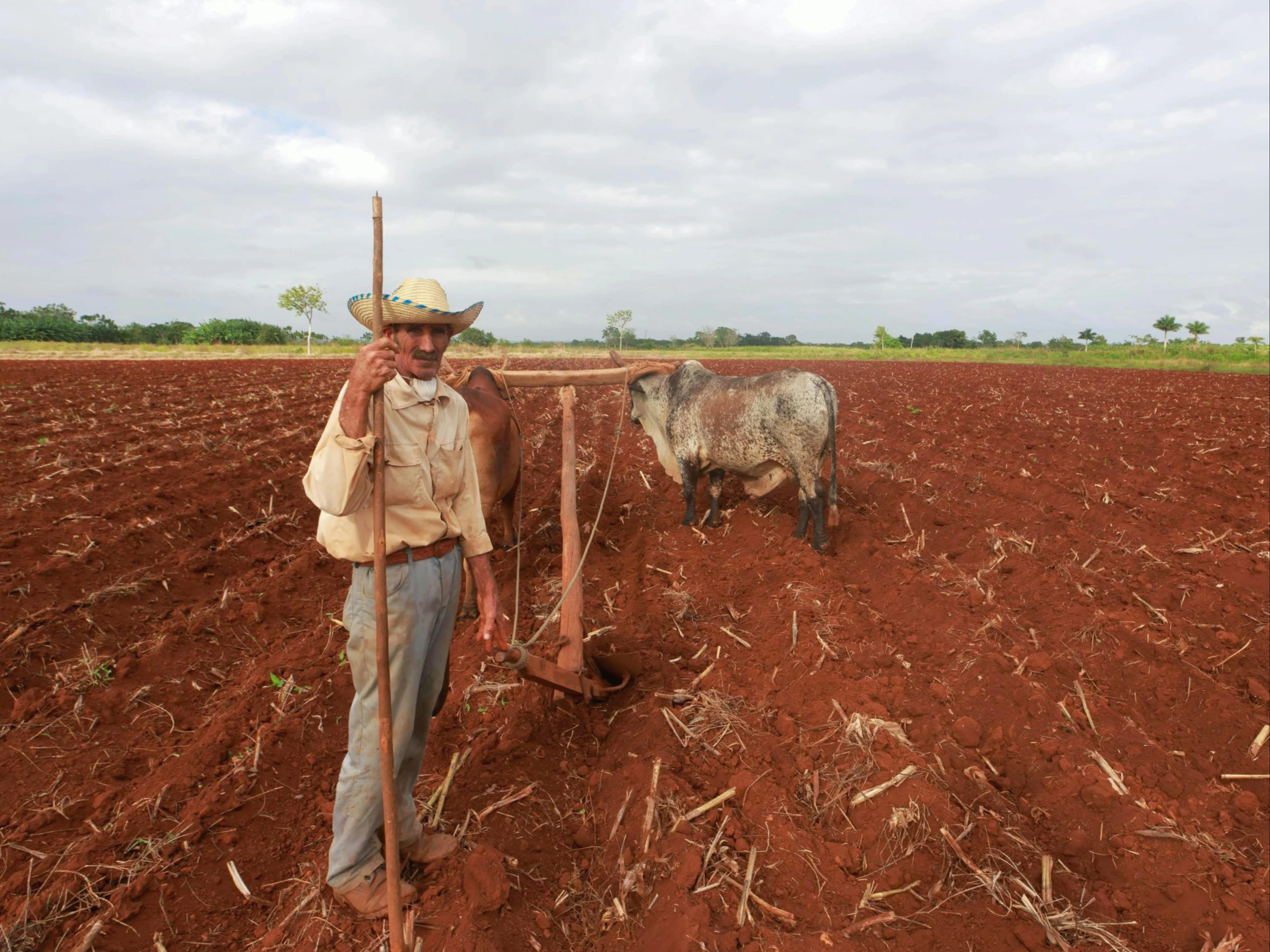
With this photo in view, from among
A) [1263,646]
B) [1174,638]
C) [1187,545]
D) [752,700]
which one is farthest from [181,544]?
[1187,545]

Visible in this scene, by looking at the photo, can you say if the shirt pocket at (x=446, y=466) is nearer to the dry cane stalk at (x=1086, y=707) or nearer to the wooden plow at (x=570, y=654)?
the wooden plow at (x=570, y=654)

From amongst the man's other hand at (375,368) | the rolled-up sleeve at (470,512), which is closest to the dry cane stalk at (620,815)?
the rolled-up sleeve at (470,512)

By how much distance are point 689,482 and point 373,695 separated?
16.9ft

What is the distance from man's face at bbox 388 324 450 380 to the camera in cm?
266

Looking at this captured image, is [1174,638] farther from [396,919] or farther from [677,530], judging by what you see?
[396,919]

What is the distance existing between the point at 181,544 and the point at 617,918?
18.6 ft

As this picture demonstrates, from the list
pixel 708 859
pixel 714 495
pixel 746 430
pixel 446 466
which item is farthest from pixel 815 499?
pixel 446 466

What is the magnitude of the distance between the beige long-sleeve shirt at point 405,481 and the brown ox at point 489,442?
2378 millimetres

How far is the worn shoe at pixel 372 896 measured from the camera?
259cm

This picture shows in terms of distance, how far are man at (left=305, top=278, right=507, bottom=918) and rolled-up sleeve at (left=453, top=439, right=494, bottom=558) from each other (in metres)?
0.02

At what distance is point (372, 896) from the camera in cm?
261

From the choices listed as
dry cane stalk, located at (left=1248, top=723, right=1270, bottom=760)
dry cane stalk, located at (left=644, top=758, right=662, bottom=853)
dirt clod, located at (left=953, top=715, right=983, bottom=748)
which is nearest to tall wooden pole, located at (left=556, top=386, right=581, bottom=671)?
dry cane stalk, located at (left=644, top=758, right=662, bottom=853)

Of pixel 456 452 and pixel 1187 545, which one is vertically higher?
pixel 456 452

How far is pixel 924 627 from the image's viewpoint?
4.97 metres
